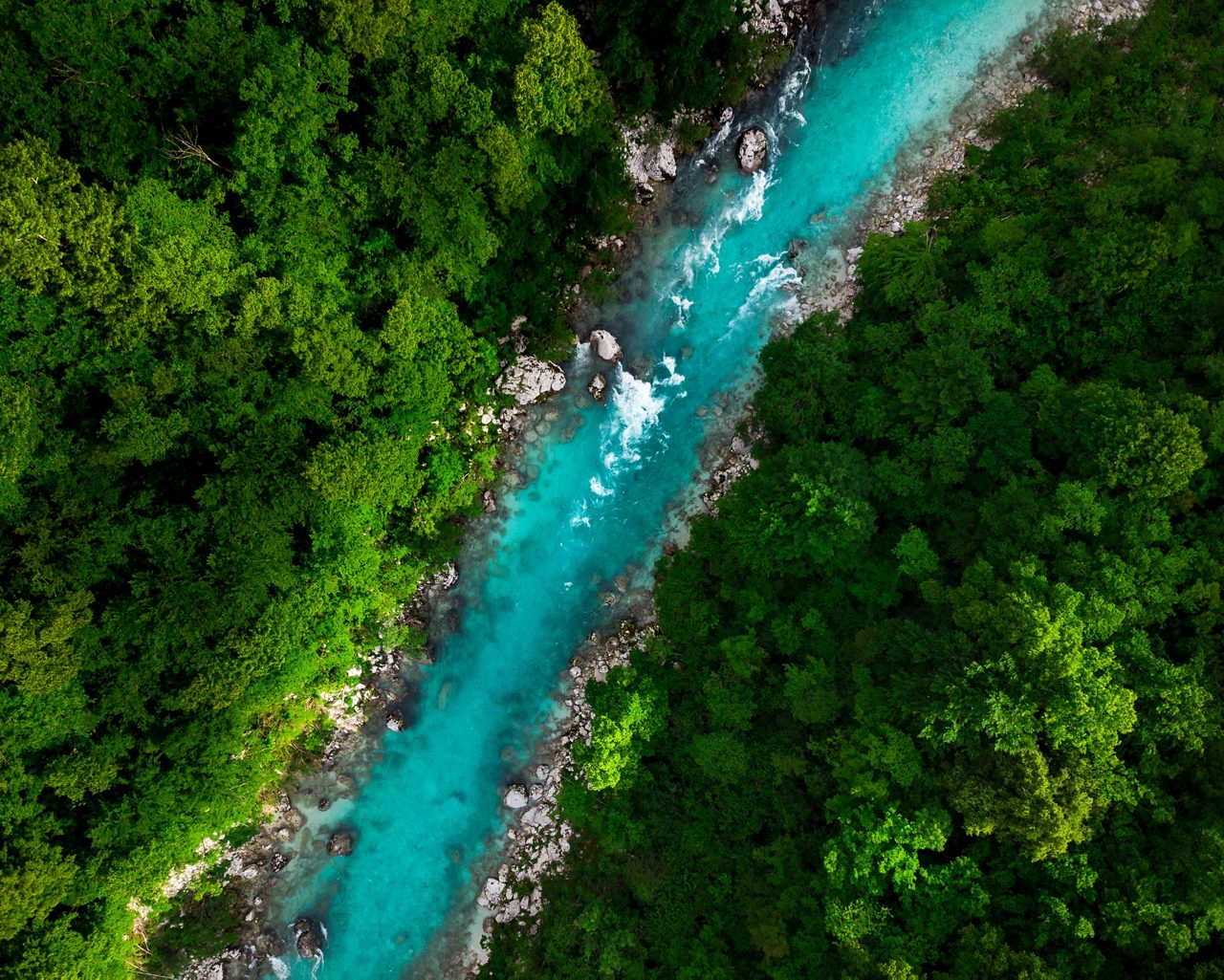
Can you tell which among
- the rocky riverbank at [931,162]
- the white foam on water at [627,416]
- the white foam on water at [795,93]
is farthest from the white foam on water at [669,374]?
the white foam on water at [795,93]

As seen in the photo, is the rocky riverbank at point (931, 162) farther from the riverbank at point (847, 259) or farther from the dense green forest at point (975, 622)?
the dense green forest at point (975, 622)

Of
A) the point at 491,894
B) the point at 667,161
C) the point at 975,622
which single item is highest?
the point at 667,161

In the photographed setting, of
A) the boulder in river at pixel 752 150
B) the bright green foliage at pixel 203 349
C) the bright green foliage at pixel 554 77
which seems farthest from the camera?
the boulder in river at pixel 752 150

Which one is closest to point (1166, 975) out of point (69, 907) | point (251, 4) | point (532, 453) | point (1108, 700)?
point (1108, 700)

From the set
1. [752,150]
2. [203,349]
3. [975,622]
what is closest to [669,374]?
[752,150]

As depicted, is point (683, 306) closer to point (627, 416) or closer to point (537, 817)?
point (627, 416)

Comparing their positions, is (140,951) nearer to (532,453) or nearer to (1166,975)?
(532,453)

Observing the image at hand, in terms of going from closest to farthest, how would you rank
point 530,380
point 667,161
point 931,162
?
1. point 931,162
2. point 667,161
3. point 530,380

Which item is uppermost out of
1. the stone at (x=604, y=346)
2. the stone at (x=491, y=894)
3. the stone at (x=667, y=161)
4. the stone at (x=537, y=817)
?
the stone at (x=667, y=161)
